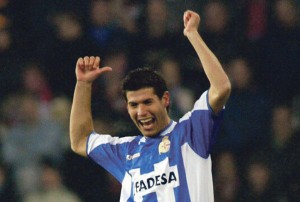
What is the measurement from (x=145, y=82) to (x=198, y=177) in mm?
555

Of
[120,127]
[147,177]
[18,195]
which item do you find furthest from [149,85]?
[18,195]

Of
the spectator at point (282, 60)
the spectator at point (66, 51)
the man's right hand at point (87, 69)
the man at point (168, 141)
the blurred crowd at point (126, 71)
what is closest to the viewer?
the man at point (168, 141)

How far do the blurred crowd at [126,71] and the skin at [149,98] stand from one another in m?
1.88

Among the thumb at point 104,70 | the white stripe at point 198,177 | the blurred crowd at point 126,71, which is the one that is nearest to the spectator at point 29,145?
the blurred crowd at point 126,71

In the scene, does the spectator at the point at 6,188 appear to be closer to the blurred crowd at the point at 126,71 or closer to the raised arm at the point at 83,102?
the blurred crowd at the point at 126,71

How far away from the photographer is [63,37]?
706cm

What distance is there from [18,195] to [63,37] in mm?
1402

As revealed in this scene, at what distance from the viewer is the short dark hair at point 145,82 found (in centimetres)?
414

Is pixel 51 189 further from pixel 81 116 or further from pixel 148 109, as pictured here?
pixel 148 109

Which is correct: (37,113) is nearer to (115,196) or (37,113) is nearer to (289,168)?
(115,196)

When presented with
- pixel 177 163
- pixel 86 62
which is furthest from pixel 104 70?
pixel 177 163

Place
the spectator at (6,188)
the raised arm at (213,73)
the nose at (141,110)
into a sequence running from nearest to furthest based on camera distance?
1. the raised arm at (213,73)
2. the nose at (141,110)
3. the spectator at (6,188)

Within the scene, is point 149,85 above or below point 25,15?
below

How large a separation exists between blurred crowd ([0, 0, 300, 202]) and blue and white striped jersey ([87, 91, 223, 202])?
7.39ft
